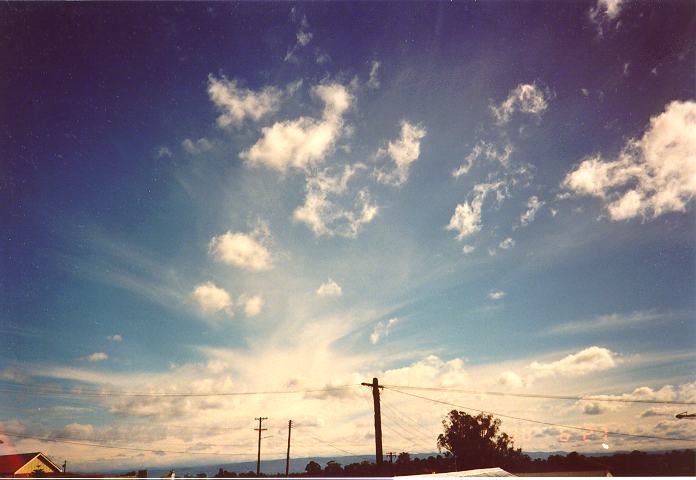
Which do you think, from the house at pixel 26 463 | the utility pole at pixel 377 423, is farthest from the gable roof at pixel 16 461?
the utility pole at pixel 377 423

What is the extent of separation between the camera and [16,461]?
4147 centimetres

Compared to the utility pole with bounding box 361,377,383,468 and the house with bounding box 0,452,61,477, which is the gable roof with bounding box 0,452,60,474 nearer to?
the house with bounding box 0,452,61,477

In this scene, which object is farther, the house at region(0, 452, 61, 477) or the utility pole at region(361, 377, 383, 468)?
the house at region(0, 452, 61, 477)

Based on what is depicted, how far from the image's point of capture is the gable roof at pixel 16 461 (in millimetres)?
39006

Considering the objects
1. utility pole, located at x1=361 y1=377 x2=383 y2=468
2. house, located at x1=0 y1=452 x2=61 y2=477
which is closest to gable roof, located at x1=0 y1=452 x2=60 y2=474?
house, located at x1=0 y1=452 x2=61 y2=477

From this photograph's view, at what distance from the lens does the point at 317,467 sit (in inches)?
1655

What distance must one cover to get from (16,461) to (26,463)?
5.09ft

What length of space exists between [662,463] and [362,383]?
2704cm

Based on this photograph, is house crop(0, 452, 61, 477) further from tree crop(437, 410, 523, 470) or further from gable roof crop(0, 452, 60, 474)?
tree crop(437, 410, 523, 470)

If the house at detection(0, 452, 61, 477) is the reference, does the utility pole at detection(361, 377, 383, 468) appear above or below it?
above

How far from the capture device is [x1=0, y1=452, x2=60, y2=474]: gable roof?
39006 millimetres

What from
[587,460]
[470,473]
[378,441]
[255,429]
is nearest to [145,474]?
[470,473]

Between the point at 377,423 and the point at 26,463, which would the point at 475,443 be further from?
the point at 26,463

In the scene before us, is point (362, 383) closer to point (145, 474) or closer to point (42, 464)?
point (145, 474)
